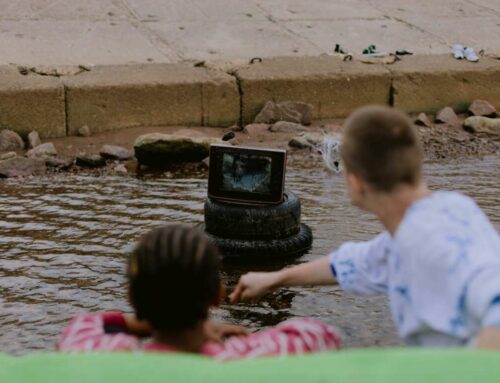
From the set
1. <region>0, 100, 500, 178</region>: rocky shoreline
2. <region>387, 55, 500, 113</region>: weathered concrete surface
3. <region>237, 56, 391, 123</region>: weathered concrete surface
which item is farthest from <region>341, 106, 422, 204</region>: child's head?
<region>387, 55, 500, 113</region>: weathered concrete surface

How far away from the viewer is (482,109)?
29.9 feet

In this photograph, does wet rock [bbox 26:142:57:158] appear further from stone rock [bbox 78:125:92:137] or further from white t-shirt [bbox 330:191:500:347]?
white t-shirt [bbox 330:191:500:347]

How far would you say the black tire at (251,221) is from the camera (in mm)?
6102

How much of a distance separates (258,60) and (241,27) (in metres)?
1.02

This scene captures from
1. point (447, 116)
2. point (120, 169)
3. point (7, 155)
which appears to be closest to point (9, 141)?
point (7, 155)

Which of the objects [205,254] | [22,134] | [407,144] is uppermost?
[407,144]

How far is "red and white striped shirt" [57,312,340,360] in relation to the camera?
2594mm

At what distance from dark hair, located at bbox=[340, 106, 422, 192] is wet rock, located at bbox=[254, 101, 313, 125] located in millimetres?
6031

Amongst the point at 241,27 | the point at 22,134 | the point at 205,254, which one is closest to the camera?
the point at 205,254

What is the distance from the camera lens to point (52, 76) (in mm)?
8461

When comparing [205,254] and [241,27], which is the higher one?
[205,254]

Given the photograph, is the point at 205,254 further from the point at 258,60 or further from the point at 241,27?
the point at 241,27

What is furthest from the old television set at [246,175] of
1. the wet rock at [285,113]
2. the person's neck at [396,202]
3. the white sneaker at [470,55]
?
the white sneaker at [470,55]

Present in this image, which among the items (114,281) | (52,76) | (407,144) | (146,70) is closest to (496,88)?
(146,70)
